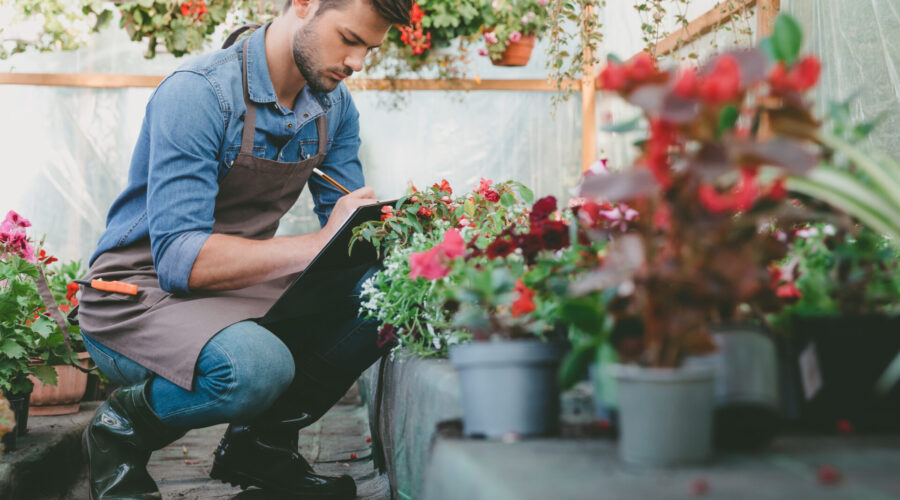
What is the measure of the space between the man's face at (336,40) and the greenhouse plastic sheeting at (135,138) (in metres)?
2.53

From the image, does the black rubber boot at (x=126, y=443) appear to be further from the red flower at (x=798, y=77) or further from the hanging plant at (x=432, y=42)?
the hanging plant at (x=432, y=42)

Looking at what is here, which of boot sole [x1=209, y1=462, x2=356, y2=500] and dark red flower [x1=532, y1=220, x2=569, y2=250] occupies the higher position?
dark red flower [x1=532, y1=220, x2=569, y2=250]

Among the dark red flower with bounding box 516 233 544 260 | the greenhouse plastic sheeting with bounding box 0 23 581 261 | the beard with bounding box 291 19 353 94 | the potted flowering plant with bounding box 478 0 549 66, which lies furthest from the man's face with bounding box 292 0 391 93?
the greenhouse plastic sheeting with bounding box 0 23 581 261

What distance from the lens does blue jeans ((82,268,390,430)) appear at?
170cm

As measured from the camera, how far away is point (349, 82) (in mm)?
4402

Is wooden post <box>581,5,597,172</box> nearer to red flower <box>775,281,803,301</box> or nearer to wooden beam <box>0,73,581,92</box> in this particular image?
wooden beam <box>0,73,581,92</box>

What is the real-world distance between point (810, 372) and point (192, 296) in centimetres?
143

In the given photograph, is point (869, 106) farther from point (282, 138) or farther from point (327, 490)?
point (327, 490)

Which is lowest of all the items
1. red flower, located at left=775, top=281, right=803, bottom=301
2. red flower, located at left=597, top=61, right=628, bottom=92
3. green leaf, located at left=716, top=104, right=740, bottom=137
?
red flower, located at left=775, top=281, right=803, bottom=301

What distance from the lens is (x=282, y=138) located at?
6.77 ft

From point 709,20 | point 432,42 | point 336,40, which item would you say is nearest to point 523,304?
point 336,40

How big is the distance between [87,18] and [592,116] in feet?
9.58

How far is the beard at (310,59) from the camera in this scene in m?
2.00

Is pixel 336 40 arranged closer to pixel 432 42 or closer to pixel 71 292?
pixel 71 292
